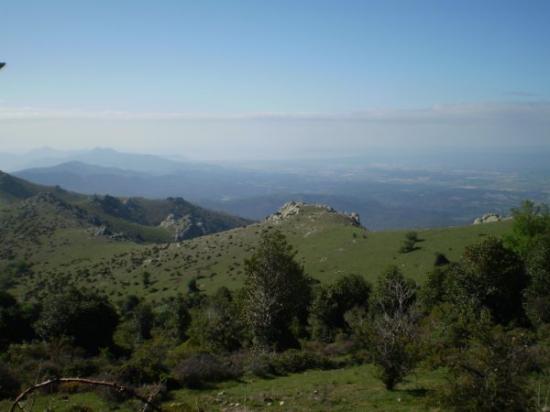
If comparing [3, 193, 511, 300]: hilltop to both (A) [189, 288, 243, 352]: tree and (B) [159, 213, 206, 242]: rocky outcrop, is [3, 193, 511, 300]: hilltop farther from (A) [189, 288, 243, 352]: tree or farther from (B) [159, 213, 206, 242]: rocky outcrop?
(B) [159, 213, 206, 242]: rocky outcrop

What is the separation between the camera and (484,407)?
1167 cm

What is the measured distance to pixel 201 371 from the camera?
23.6 meters

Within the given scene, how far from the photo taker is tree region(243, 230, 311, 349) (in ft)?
112

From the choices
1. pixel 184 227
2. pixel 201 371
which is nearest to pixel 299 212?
pixel 184 227

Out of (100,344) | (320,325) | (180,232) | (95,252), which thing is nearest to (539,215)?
(320,325)

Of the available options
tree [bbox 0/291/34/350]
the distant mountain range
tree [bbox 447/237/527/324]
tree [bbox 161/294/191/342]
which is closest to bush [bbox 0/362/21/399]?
tree [bbox 0/291/34/350]

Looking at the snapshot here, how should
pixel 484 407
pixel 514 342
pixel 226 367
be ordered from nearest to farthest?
pixel 484 407 → pixel 514 342 → pixel 226 367

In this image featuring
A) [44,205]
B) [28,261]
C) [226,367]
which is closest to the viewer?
[226,367]

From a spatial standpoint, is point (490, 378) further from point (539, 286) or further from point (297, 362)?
point (539, 286)

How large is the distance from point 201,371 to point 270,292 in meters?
12.0

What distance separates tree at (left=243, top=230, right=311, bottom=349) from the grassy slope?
22243mm

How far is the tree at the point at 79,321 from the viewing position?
36656 millimetres

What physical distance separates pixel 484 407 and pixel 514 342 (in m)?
2.26

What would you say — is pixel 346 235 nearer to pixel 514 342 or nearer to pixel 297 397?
pixel 297 397
